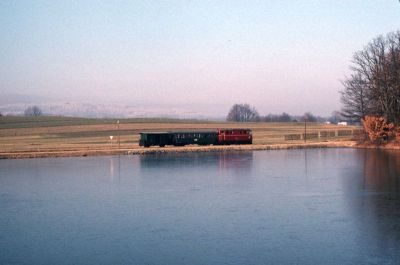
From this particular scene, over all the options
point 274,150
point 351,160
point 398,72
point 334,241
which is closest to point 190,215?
point 334,241

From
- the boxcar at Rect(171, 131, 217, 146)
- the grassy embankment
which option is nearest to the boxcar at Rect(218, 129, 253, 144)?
the boxcar at Rect(171, 131, 217, 146)

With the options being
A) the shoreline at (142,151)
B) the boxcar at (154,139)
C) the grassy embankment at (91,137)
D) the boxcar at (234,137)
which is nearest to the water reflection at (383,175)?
the shoreline at (142,151)

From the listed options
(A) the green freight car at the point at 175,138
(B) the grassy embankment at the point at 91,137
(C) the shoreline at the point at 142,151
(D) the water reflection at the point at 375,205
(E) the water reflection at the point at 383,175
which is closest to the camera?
(D) the water reflection at the point at 375,205

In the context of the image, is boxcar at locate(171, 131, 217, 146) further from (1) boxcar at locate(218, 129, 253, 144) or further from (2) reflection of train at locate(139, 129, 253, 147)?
(1) boxcar at locate(218, 129, 253, 144)

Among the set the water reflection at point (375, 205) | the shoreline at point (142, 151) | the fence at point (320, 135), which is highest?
the fence at point (320, 135)

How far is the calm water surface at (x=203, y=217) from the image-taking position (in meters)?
15.3

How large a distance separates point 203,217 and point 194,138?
48.3 meters

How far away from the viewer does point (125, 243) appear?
1666cm

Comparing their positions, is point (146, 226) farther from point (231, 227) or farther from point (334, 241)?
point (334, 241)

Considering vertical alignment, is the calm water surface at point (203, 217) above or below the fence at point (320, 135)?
below

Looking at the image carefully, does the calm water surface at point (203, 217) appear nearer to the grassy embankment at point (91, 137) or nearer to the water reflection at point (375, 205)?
the water reflection at point (375, 205)

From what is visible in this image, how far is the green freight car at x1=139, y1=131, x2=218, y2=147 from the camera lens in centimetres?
6512

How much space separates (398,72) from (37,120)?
290 ft

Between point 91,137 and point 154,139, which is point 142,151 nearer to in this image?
point 154,139
